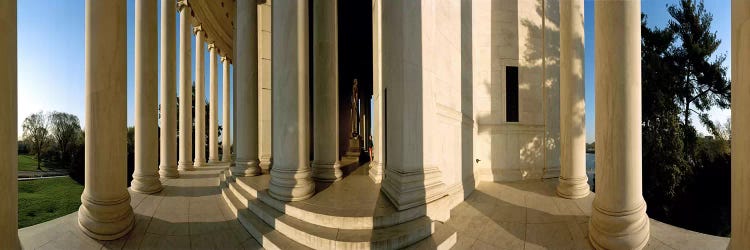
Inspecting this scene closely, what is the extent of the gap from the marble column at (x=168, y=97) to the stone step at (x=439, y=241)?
32.9 metres

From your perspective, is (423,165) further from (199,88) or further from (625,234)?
(199,88)

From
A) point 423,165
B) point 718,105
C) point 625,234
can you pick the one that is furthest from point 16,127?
point 718,105

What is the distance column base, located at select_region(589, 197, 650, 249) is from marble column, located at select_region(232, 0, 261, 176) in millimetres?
26907

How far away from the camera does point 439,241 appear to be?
15.9 m

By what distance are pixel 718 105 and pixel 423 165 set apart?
244ft

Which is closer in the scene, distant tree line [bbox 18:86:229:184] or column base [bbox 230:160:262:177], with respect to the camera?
column base [bbox 230:160:262:177]

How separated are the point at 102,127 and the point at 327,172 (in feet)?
50.4

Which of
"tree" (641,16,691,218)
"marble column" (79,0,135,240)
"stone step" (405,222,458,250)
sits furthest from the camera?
"tree" (641,16,691,218)

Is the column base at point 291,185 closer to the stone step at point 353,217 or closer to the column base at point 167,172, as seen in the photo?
the stone step at point 353,217

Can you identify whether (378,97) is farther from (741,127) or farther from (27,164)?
(27,164)

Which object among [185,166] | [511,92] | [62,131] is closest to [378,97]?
[511,92]

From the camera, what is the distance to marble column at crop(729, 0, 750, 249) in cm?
1181

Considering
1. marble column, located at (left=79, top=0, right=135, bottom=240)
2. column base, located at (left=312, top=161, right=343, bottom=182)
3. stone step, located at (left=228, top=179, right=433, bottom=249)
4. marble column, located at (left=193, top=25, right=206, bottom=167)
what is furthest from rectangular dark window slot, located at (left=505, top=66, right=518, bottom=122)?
marble column, located at (left=193, top=25, right=206, bottom=167)

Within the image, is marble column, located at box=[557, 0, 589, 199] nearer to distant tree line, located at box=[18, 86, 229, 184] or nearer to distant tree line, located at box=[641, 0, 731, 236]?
distant tree line, located at box=[641, 0, 731, 236]
